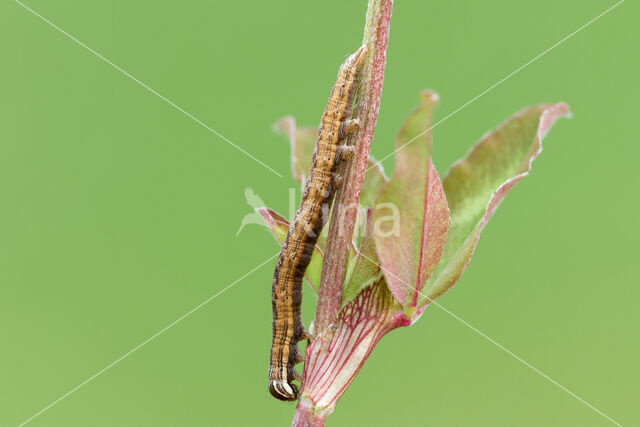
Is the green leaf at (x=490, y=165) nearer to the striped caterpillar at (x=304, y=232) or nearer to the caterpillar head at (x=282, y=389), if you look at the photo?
the striped caterpillar at (x=304, y=232)

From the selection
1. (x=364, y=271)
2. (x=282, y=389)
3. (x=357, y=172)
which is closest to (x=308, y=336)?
(x=282, y=389)

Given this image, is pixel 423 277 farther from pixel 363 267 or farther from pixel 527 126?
pixel 527 126

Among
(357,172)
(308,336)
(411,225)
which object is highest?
(357,172)

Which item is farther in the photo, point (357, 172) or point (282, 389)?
point (282, 389)

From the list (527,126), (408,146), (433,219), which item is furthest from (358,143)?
(527,126)

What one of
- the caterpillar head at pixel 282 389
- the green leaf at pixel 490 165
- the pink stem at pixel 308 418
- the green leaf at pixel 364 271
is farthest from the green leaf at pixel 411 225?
the caterpillar head at pixel 282 389

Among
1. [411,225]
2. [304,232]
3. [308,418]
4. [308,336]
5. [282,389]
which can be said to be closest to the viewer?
[308,418]

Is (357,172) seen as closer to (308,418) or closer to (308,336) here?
(308,418)
